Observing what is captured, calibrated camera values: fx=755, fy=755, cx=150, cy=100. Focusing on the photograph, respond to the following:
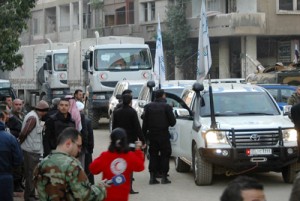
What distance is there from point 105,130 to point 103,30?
31.3 metres

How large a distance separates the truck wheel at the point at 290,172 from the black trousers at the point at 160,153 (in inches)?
84.7

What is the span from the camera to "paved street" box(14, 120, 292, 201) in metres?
12.6

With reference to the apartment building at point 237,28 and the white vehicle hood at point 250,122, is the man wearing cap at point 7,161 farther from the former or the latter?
the apartment building at point 237,28

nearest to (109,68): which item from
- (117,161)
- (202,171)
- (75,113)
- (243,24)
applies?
(202,171)

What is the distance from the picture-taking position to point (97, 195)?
6121 millimetres

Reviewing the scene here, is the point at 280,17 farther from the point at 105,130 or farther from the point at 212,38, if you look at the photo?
the point at 105,130

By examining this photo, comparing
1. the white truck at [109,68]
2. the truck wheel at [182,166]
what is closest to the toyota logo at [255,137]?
the truck wheel at [182,166]

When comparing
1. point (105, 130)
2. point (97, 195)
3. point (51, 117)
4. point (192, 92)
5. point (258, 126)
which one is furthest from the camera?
point (105, 130)

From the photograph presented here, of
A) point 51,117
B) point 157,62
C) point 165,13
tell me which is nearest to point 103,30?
point 165,13

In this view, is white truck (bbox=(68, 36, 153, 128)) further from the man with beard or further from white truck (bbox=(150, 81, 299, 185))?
the man with beard

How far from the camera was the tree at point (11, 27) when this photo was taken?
752 inches

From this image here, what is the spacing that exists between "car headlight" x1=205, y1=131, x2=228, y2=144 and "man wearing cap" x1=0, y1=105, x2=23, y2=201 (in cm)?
518

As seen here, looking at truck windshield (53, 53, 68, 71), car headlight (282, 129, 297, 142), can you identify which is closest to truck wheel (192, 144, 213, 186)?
car headlight (282, 129, 297, 142)

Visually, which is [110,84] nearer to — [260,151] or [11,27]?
[11,27]
